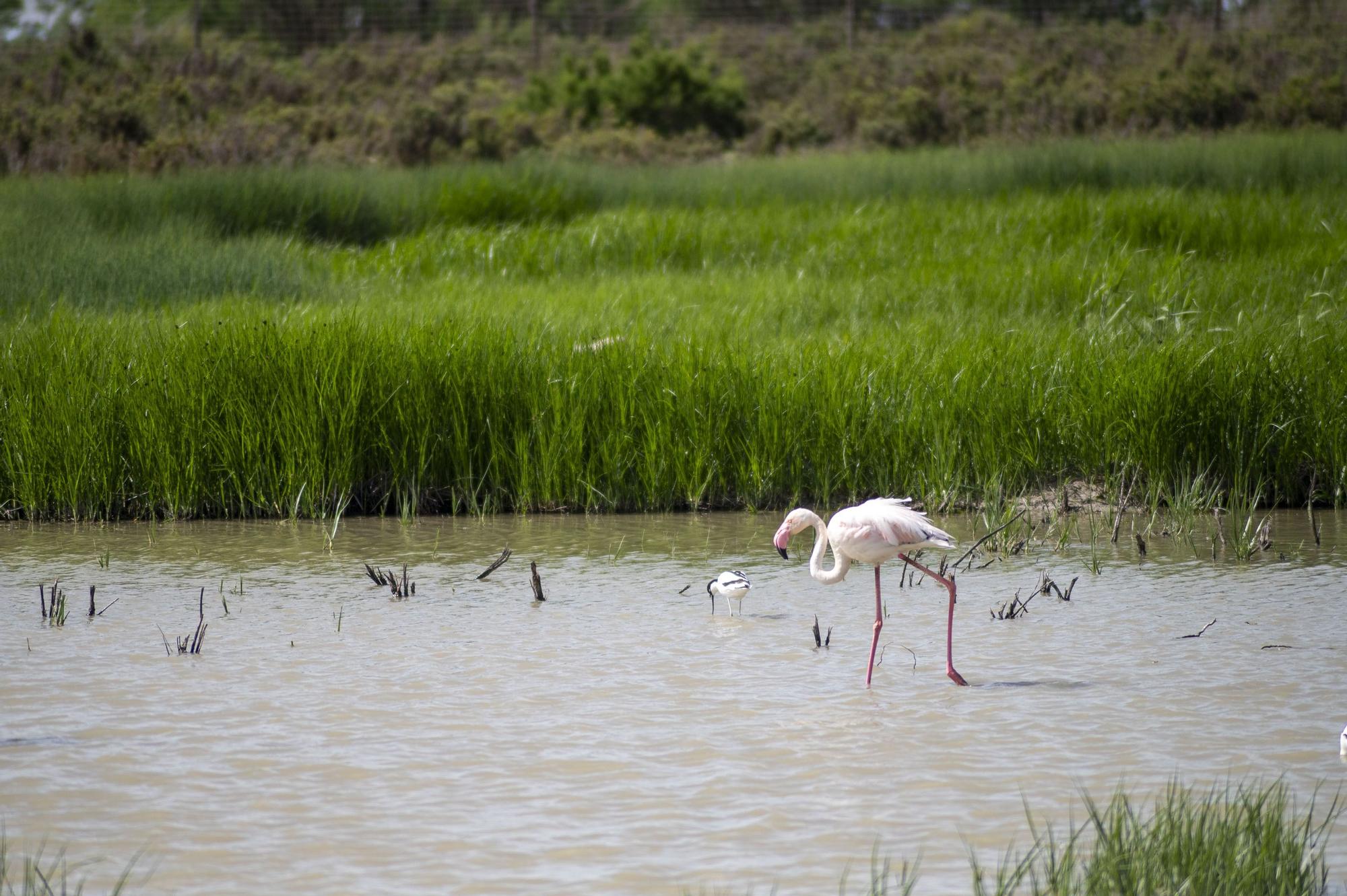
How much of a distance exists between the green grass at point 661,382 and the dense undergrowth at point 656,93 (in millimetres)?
10568

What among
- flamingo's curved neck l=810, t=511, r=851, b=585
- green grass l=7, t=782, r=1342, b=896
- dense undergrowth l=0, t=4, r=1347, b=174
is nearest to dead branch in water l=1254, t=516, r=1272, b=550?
flamingo's curved neck l=810, t=511, r=851, b=585

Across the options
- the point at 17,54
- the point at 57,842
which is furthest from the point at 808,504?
the point at 17,54

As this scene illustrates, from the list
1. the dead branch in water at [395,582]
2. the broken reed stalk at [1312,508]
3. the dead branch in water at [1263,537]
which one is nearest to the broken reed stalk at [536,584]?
the dead branch in water at [395,582]

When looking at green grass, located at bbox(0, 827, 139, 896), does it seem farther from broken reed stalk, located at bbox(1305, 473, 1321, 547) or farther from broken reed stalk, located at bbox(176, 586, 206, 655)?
broken reed stalk, located at bbox(1305, 473, 1321, 547)

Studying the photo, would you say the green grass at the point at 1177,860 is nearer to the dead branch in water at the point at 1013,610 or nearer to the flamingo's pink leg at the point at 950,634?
the flamingo's pink leg at the point at 950,634

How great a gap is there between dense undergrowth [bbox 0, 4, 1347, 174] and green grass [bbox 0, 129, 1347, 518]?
1057 centimetres

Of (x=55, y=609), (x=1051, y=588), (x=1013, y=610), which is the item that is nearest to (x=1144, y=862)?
(x=1013, y=610)

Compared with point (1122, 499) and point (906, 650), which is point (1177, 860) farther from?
point (1122, 499)

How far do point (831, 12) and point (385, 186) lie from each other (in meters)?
35.4

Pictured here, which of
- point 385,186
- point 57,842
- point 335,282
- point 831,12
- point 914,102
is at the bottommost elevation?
point 57,842

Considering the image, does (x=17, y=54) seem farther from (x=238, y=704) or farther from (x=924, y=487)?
(x=238, y=704)

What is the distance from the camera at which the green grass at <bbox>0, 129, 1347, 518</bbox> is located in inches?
307

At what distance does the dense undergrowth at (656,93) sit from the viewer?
24125mm

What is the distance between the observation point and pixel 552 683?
4.68m
